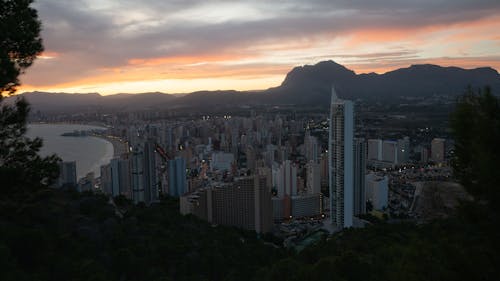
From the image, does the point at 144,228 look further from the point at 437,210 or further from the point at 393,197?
the point at 393,197

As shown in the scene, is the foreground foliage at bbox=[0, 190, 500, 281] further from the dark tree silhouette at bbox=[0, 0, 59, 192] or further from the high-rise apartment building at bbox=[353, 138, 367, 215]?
the high-rise apartment building at bbox=[353, 138, 367, 215]

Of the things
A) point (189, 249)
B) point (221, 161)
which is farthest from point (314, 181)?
point (189, 249)

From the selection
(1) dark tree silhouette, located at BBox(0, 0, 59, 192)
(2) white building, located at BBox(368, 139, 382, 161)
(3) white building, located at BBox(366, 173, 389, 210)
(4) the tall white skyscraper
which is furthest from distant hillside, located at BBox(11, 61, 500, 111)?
(1) dark tree silhouette, located at BBox(0, 0, 59, 192)

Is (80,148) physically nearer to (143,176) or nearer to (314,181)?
(143,176)

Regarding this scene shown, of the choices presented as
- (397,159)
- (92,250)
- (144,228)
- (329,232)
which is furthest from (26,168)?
(397,159)

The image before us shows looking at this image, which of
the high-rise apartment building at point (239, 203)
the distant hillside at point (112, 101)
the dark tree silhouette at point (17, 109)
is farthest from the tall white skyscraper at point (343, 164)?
the distant hillside at point (112, 101)

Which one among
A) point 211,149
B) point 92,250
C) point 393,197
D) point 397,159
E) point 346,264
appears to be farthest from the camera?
point 211,149
